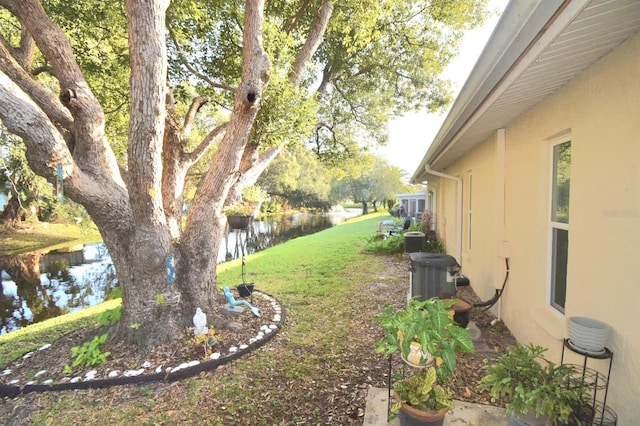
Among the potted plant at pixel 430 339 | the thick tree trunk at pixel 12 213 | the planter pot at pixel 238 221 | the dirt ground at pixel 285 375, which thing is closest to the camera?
the potted plant at pixel 430 339

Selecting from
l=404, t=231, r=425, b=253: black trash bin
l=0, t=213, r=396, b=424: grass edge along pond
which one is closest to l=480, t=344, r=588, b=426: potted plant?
l=0, t=213, r=396, b=424: grass edge along pond

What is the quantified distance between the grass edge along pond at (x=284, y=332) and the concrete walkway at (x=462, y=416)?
0.95 meters

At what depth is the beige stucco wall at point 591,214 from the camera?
1854mm

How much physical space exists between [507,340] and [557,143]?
2.39m

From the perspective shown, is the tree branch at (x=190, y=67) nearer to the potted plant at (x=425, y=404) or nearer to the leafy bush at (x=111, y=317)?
the leafy bush at (x=111, y=317)

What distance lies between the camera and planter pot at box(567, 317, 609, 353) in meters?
1.92

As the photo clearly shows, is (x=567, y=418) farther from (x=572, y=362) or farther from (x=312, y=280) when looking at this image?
(x=312, y=280)

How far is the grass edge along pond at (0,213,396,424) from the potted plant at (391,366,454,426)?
1.28 m

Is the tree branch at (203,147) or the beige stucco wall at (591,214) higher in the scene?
the tree branch at (203,147)

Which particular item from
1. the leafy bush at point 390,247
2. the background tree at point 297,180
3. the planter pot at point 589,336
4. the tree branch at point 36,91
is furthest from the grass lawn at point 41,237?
the planter pot at point 589,336

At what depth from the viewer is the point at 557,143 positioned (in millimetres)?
3002

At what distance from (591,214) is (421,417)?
1.86 m

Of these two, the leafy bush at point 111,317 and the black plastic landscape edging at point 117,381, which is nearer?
the black plastic landscape edging at point 117,381

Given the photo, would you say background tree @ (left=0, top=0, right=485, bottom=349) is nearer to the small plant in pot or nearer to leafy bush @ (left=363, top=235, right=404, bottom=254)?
the small plant in pot
